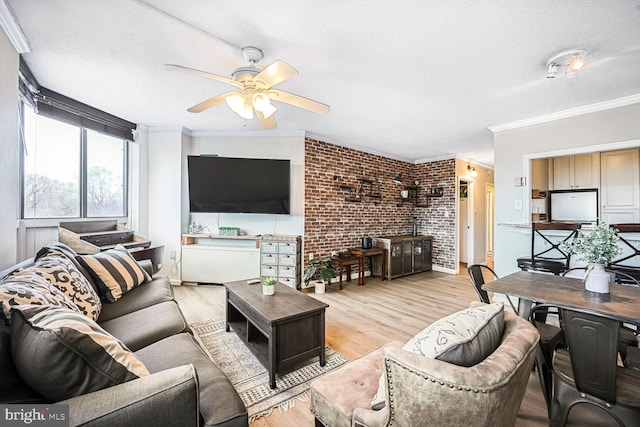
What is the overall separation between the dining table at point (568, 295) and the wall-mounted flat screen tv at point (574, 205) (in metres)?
2.85

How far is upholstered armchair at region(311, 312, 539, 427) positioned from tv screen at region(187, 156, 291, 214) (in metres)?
3.50

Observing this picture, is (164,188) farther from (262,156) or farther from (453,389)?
(453,389)

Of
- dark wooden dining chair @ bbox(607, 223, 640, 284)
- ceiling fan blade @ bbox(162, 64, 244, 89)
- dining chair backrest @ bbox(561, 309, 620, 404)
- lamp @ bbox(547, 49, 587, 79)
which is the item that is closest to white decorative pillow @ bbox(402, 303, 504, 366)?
dining chair backrest @ bbox(561, 309, 620, 404)

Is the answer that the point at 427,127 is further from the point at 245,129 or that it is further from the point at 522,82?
the point at 245,129

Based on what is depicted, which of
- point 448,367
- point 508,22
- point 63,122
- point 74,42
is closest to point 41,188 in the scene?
point 63,122

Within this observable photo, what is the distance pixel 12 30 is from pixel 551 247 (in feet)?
17.7

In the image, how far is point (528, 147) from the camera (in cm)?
366

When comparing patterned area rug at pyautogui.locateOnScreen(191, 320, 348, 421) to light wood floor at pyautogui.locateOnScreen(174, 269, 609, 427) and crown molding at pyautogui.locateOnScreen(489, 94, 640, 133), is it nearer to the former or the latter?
light wood floor at pyautogui.locateOnScreen(174, 269, 609, 427)

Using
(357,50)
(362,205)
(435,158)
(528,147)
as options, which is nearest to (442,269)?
(362,205)

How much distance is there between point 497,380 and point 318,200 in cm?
396

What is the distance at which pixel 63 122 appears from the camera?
10.7ft

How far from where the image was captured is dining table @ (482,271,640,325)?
4.96ft

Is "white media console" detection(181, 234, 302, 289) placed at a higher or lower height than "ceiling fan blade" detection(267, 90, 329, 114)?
lower

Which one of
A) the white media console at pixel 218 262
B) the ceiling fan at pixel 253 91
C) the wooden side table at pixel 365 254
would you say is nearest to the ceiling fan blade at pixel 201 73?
the ceiling fan at pixel 253 91
